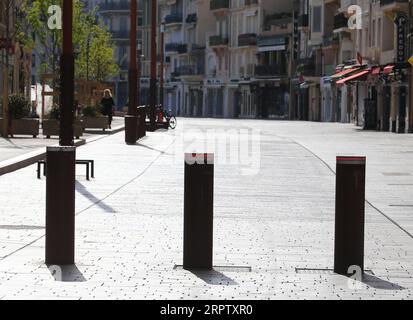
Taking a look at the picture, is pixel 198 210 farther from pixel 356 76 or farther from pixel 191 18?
pixel 191 18

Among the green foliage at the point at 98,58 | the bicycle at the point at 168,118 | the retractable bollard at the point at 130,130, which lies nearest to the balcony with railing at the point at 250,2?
the green foliage at the point at 98,58

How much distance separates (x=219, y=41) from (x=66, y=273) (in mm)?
120008

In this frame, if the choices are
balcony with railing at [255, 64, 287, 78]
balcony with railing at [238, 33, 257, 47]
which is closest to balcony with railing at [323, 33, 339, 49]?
balcony with railing at [255, 64, 287, 78]

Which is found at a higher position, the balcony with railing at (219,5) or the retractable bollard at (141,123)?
the balcony with railing at (219,5)

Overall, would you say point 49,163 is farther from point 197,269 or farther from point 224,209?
point 224,209

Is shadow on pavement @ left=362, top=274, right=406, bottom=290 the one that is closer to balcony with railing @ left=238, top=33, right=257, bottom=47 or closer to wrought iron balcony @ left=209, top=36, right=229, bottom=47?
balcony with railing @ left=238, top=33, right=257, bottom=47

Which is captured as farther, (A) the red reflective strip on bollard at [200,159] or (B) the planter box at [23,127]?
(B) the planter box at [23,127]

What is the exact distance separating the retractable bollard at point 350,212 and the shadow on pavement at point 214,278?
96cm

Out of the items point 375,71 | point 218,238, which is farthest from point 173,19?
point 218,238

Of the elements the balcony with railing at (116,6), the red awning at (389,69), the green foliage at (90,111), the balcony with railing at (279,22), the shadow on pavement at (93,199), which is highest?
the balcony with railing at (116,6)

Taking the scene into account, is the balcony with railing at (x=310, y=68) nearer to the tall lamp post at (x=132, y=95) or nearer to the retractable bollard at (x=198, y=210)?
the tall lamp post at (x=132, y=95)

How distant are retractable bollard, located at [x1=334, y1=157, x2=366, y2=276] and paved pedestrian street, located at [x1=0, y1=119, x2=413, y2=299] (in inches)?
6.5

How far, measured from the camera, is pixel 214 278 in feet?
33.0

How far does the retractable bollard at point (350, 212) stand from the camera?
1051 cm
